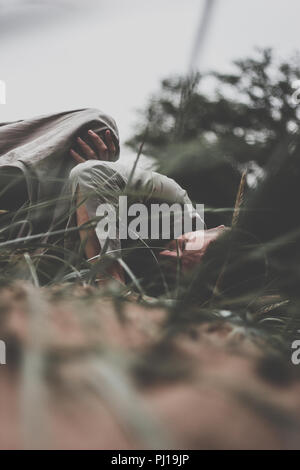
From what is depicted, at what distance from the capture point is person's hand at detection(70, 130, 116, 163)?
88 centimetres

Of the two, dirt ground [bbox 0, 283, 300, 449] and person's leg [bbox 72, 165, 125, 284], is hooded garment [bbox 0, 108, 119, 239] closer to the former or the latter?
person's leg [bbox 72, 165, 125, 284]

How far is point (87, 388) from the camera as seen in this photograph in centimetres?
11

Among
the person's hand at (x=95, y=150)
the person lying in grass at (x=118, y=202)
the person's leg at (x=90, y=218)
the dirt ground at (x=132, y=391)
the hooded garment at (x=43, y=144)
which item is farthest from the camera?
the person's hand at (x=95, y=150)

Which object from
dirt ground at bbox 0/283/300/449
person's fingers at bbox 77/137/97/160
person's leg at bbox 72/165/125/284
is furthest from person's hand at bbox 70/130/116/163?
dirt ground at bbox 0/283/300/449

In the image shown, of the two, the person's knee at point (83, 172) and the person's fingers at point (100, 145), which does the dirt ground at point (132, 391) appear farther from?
the person's fingers at point (100, 145)

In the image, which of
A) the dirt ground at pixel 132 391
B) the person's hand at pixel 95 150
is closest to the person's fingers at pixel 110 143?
the person's hand at pixel 95 150

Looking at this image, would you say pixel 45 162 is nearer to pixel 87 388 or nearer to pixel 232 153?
pixel 232 153

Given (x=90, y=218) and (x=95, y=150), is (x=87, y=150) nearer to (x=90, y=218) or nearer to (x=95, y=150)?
(x=95, y=150)

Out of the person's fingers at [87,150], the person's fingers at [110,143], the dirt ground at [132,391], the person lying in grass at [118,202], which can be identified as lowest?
the dirt ground at [132,391]

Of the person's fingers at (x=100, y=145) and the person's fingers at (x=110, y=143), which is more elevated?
the person's fingers at (x=110, y=143)

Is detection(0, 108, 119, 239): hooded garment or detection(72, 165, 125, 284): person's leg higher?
detection(0, 108, 119, 239): hooded garment

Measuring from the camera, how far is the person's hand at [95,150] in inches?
34.5

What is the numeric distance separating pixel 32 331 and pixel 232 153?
0.55 feet
